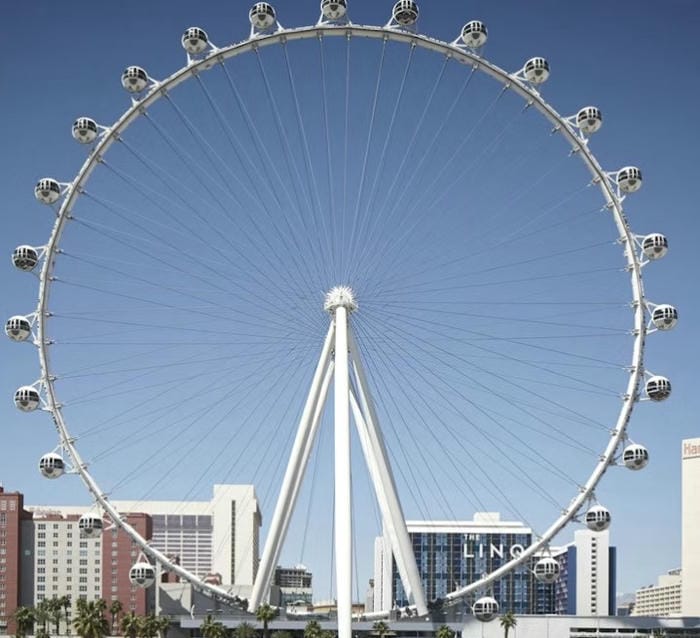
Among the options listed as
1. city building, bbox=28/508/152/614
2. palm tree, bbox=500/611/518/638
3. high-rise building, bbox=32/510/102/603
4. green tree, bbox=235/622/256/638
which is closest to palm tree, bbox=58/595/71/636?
city building, bbox=28/508/152/614

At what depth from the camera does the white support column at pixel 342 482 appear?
52594 millimetres

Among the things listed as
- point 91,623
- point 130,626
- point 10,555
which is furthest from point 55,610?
point 91,623

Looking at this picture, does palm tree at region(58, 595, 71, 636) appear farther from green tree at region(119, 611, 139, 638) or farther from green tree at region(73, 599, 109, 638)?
green tree at region(73, 599, 109, 638)

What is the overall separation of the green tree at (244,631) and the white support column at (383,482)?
27.8 meters

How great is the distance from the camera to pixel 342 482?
2092 inches

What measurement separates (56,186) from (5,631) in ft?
225

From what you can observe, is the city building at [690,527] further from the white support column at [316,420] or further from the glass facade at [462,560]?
the white support column at [316,420]

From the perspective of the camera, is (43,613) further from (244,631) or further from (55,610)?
(244,631)

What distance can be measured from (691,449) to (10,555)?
69.5m

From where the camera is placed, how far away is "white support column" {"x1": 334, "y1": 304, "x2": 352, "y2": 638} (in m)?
52.6

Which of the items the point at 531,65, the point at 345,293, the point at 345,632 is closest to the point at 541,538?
the point at 345,632

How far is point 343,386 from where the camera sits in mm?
54125

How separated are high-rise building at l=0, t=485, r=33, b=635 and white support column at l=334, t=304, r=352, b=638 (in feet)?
228

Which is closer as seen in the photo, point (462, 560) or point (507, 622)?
point (507, 622)
